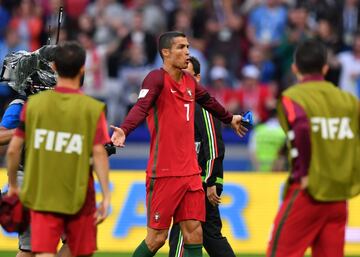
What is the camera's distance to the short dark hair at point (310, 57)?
27.8ft

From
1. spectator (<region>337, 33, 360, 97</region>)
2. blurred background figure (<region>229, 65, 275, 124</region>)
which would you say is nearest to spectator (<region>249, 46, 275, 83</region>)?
blurred background figure (<region>229, 65, 275, 124</region>)

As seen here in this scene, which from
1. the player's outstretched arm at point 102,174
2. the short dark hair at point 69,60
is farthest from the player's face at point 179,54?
the player's outstretched arm at point 102,174

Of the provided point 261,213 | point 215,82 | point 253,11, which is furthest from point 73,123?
point 253,11

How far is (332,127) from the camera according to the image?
840 cm

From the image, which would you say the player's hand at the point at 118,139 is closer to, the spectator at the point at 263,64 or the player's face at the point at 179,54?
the player's face at the point at 179,54

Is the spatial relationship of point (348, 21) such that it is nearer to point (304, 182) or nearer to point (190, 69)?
point (190, 69)

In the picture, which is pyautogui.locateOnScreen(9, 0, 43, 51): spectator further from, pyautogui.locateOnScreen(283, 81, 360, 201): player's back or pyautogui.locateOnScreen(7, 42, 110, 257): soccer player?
pyautogui.locateOnScreen(283, 81, 360, 201): player's back

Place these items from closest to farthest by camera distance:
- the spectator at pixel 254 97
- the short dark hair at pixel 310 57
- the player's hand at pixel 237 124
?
the short dark hair at pixel 310 57 < the player's hand at pixel 237 124 < the spectator at pixel 254 97

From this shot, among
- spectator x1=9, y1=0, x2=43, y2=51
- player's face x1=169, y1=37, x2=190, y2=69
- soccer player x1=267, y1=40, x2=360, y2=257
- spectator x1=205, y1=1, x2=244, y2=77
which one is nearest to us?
soccer player x1=267, y1=40, x2=360, y2=257

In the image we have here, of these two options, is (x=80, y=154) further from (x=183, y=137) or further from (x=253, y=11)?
(x=253, y=11)

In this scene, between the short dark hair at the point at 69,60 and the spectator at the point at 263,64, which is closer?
the short dark hair at the point at 69,60

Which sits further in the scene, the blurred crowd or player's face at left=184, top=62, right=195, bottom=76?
the blurred crowd

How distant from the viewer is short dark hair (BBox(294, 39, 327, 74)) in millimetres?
8477

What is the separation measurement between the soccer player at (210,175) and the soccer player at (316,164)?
2.49 meters
